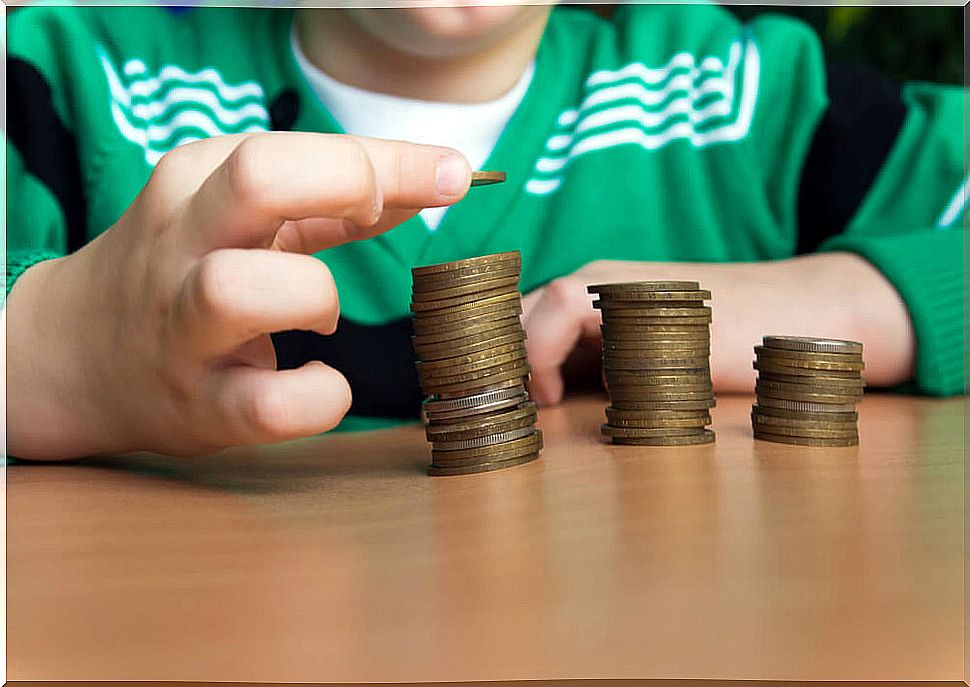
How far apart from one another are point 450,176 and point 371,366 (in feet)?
1.58

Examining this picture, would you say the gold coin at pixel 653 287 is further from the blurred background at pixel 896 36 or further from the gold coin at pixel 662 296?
the blurred background at pixel 896 36

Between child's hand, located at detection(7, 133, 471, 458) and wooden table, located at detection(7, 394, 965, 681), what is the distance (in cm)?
3

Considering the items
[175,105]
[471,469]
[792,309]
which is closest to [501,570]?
[471,469]

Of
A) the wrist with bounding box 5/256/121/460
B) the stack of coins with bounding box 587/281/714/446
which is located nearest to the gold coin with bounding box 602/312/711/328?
the stack of coins with bounding box 587/281/714/446

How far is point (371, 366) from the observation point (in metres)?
0.96

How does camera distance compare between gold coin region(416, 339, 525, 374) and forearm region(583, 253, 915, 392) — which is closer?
gold coin region(416, 339, 525, 374)

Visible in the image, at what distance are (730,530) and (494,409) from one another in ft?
0.55

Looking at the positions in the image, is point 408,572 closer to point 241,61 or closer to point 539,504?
point 539,504

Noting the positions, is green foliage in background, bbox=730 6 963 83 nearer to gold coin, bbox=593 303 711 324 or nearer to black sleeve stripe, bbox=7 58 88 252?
black sleeve stripe, bbox=7 58 88 252

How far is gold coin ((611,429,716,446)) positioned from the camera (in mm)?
574

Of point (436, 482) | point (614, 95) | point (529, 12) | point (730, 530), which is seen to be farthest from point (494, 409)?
point (614, 95)

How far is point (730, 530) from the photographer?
1.29 ft

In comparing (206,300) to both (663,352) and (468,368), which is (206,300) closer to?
(468,368)

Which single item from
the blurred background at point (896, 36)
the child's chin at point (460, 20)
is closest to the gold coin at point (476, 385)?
the child's chin at point (460, 20)
